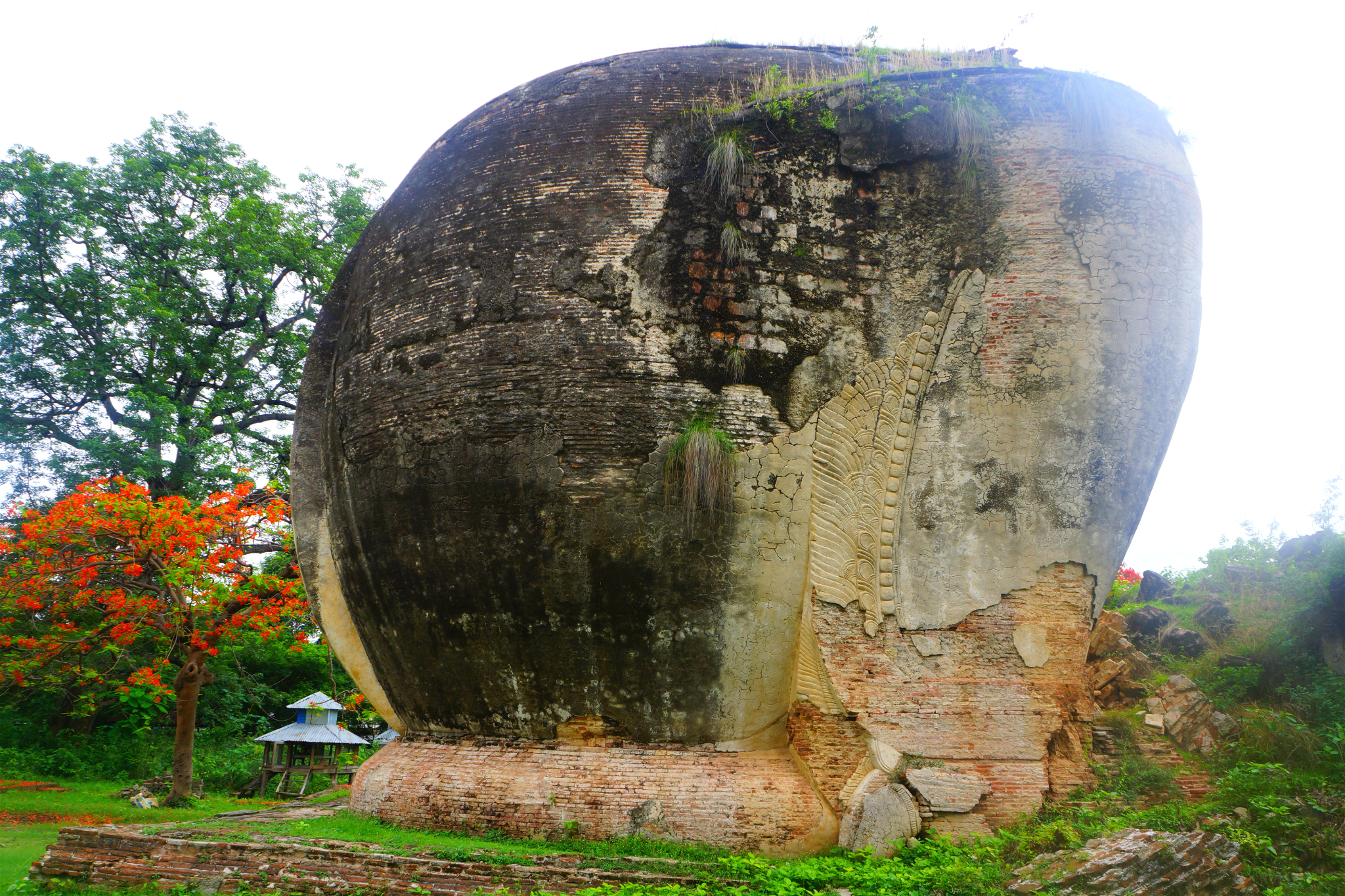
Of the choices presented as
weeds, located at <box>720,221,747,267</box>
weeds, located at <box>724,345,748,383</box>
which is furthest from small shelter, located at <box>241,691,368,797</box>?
weeds, located at <box>720,221,747,267</box>

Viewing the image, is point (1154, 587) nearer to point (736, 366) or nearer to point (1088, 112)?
point (1088, 112)

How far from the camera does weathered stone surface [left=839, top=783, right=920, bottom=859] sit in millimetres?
5766

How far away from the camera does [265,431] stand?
16.8m

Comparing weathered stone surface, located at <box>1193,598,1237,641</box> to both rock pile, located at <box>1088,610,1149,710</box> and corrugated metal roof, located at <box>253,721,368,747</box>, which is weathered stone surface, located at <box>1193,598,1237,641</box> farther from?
corrugated metal roof, located at <box>253,721,368,747</box>

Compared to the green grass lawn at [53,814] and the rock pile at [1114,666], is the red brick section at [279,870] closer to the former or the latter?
the green grass lawn at [53,814]

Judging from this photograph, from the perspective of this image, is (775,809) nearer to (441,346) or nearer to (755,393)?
(755,393)

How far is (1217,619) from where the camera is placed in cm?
855

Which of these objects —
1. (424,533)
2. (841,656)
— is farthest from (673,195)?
(841,656)

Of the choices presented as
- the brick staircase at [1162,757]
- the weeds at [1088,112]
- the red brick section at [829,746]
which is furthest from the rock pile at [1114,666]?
the weeds at [1088,112]

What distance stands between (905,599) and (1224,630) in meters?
4.20

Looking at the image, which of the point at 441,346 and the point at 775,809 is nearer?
the point at 775,809

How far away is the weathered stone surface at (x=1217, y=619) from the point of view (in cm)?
836

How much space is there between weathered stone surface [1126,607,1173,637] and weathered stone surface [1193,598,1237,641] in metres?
0.28

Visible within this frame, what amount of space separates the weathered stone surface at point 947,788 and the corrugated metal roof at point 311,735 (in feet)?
38.7
